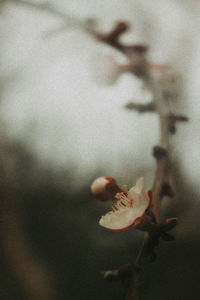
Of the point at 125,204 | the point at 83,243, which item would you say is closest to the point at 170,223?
the point at 125,204

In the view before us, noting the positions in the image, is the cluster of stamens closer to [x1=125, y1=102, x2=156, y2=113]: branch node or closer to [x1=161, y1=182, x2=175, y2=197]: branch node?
[x1=161, y1=182, x2=175, y2=197]: branch node

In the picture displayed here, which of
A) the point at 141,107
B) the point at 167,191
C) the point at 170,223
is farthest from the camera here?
the point at 141,107

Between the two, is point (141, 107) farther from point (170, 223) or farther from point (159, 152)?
point (170, 223)

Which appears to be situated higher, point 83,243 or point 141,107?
point 141,107

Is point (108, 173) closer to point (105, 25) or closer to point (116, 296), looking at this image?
point (116, 296)

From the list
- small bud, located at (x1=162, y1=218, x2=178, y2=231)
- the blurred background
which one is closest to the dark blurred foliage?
the blurred background
